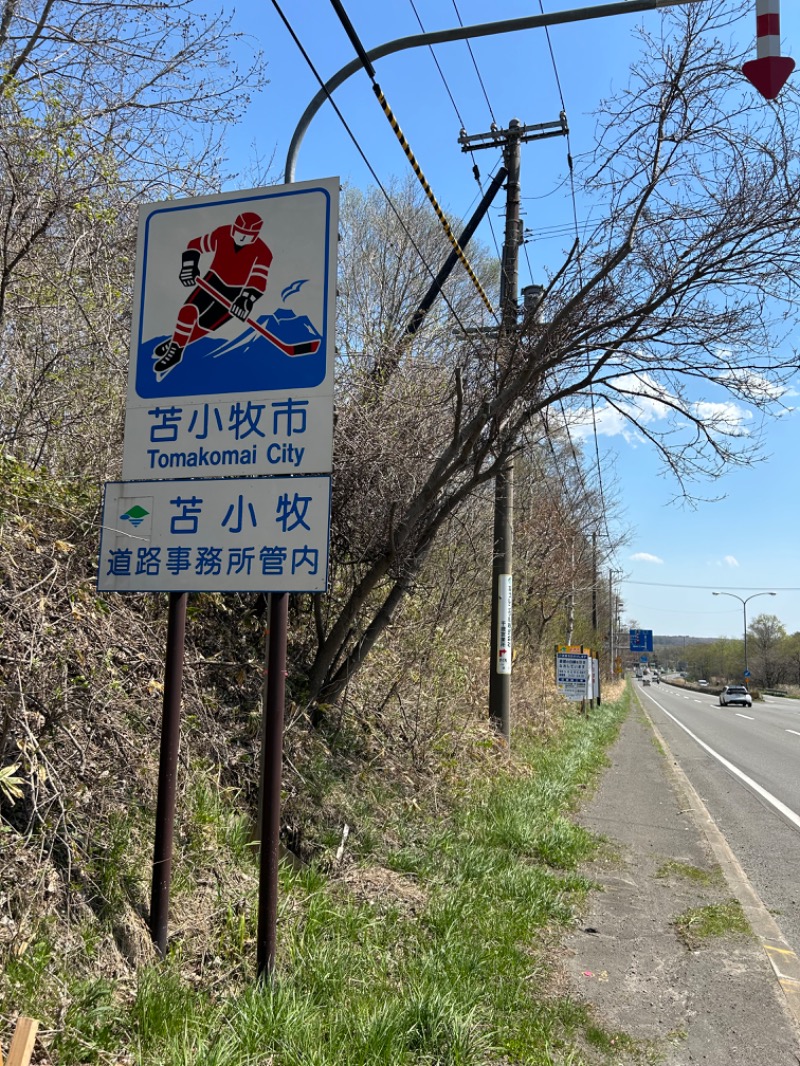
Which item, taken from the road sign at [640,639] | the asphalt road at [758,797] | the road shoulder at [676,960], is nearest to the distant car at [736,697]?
the road sign at [640,639]

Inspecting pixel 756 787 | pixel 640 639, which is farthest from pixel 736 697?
pixel 756 787

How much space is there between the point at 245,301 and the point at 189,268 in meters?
0.42

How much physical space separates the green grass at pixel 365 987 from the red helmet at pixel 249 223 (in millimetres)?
3139

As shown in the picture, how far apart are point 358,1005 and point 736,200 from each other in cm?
583

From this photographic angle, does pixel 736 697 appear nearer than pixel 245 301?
No

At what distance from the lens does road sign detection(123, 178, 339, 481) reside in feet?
12.6

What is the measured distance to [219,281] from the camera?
4.07 m

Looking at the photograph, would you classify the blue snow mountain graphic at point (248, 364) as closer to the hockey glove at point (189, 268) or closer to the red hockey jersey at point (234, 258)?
the red hockey jersey at point (234, 258)

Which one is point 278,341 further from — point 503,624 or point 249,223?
point 503,624

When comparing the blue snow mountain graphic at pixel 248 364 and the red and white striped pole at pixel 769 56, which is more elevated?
the red and white striped pole at pixel 769 56

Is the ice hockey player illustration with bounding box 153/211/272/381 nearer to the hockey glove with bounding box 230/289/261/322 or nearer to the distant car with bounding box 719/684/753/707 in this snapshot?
the hockey glove with bounding box 230/289/261/322

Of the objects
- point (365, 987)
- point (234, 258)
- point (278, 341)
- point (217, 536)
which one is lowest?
point (365, 987)

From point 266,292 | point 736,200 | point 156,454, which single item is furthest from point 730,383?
point 156,454

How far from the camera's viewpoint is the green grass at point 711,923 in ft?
17.1
